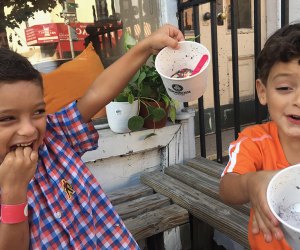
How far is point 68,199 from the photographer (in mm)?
1171

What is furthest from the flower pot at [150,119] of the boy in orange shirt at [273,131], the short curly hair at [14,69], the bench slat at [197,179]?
the short curly hair at [14,69]

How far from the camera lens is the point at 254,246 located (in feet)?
3.93

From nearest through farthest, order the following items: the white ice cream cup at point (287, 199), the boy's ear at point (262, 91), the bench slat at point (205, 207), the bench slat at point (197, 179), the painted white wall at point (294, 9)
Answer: the white ice cream cup at point (287, 199)
the boy's ear at point (262, 91)
the bench slat at point (205, 207)
the bench slat at point (197, 179)
the painted white wall at point (294, 9)

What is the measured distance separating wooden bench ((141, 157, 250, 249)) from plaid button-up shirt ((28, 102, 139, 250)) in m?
0.53

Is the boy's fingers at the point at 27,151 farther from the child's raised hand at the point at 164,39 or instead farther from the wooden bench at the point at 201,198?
the wooden bench at the point at 201,198

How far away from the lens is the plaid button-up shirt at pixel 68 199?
111 cm

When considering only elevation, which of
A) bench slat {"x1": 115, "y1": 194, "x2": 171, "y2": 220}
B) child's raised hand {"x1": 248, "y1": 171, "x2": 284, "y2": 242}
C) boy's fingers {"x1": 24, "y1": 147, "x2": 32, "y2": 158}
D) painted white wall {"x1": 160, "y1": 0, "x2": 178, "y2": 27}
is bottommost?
bench slat {"x1": 115, "y1": 194, "x2": 171, "y2": 220}

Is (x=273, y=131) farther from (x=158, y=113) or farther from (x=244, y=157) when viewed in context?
(x=158, y=113)

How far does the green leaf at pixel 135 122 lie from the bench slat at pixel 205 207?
329mm

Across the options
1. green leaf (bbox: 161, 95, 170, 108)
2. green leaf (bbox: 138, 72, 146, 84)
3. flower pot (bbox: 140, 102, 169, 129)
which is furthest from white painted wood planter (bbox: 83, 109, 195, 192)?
green leaf (bbox: 138, 72, 146, 84)

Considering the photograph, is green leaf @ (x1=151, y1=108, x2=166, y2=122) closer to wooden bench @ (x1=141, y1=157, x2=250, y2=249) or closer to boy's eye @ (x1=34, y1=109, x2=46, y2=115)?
wooden bench @ (x1=141, y1=157, x2=250, y2=249)

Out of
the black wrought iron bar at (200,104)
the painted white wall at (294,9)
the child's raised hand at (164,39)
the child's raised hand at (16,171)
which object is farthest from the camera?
the black wrought iron bar at (200,104)

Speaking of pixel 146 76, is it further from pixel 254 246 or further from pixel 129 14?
pixel 254 246

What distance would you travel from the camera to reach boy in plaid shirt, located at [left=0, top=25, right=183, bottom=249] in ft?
3.00
